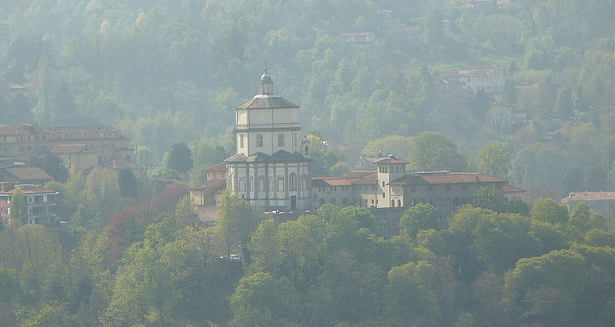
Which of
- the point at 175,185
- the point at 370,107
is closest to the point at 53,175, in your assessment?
the point at 175,185

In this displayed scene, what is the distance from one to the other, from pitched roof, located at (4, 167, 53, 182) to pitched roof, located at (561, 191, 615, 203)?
4131 centimetres

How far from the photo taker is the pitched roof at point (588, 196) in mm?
133625

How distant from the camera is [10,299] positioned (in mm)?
86750

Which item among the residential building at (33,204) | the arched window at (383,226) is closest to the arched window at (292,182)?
the arched window at (383,226)

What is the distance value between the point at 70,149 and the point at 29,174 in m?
11.3

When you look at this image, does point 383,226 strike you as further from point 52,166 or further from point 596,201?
point 596,201

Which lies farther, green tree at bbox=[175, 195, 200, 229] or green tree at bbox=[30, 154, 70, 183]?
green tree at bbox=[30, 154, 70, 183]

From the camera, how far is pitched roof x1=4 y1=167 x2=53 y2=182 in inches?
4336

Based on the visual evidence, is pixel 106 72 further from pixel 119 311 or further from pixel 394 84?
pixel 119 311

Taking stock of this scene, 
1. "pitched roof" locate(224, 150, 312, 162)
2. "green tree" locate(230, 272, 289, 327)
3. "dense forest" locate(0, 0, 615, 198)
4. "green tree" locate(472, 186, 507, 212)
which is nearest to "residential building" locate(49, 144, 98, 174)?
"pitched roof" locate(224, 150, 312, 162)

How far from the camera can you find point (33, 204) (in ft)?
341

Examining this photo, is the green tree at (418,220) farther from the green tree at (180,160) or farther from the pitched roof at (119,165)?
the green tree at (180,160)

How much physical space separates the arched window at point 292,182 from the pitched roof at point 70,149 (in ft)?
97.8

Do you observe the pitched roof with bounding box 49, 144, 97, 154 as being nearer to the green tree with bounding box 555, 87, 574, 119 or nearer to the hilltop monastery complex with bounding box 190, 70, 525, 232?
the hilltop monastery complex with bounding box 190, 70, 525, 232
